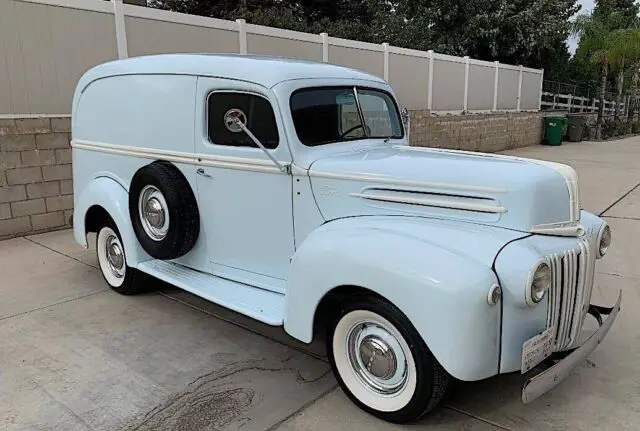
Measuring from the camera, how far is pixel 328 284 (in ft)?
9.45

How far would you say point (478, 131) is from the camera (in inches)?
648

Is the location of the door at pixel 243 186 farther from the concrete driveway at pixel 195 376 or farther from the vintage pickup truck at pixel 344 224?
the concrete driveway at pixel 195 376

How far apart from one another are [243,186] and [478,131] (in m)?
14.0

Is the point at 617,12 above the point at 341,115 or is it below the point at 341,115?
above

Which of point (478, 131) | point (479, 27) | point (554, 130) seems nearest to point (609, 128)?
point (554, 130)

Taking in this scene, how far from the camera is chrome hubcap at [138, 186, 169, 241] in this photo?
3.99 metres

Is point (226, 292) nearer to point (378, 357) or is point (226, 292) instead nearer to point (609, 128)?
point (378, 357)

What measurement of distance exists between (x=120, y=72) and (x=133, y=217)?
1299 mm

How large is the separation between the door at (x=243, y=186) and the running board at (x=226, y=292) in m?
0.09

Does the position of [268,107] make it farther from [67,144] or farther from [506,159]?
[67,144]

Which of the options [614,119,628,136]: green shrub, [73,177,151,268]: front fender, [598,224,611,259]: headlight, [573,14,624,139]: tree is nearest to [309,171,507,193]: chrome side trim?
[598,224,611,259]: headlight

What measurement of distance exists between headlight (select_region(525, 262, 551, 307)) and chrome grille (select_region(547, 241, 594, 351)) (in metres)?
0.08

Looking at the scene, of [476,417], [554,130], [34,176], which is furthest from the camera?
[554,130]

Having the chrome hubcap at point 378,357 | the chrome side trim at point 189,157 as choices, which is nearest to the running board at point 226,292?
the chrome hubcap at point 378,357
